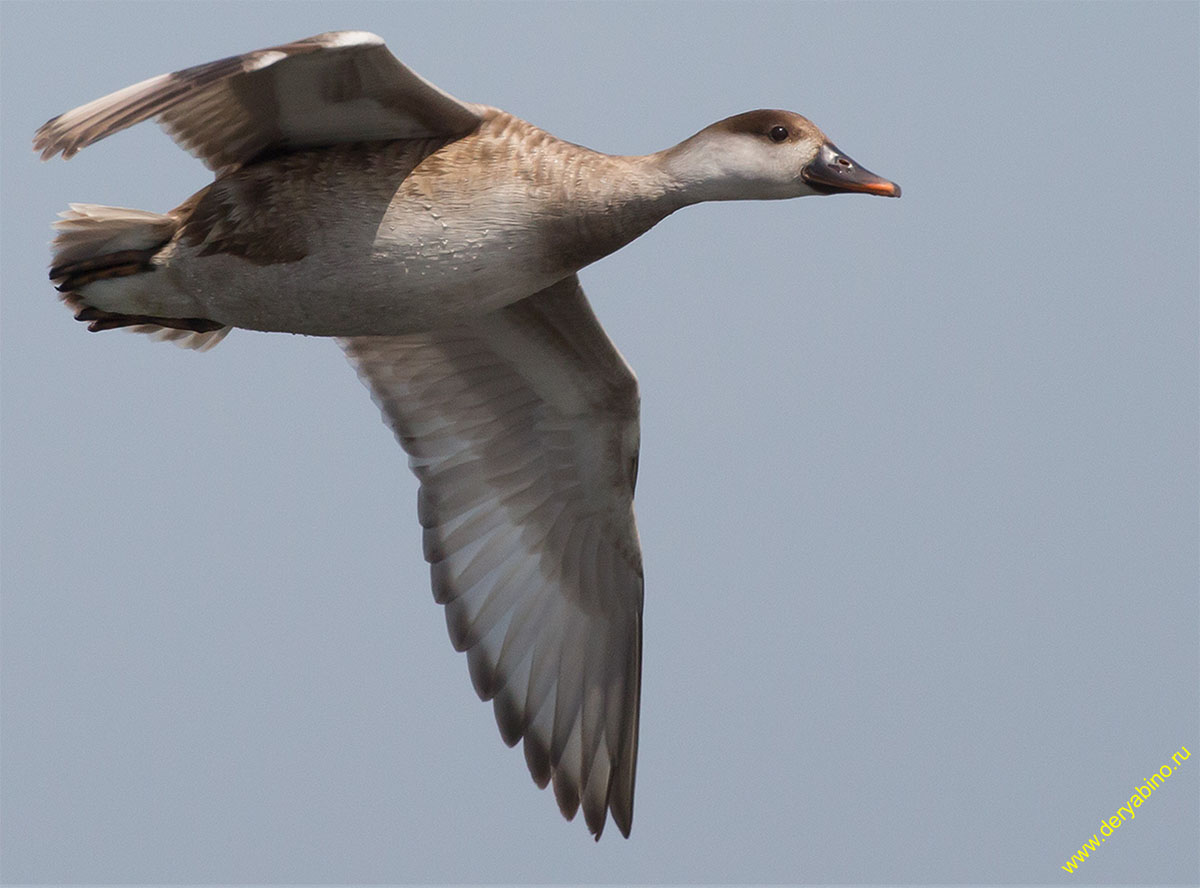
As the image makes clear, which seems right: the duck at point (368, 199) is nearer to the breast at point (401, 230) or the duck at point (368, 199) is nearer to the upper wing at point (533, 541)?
the breast at point (401, 230)

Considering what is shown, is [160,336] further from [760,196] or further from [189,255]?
[760,196]

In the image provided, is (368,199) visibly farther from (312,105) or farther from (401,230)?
(312,105)

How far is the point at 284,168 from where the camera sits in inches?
309

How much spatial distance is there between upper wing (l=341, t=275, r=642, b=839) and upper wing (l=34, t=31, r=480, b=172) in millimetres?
1666

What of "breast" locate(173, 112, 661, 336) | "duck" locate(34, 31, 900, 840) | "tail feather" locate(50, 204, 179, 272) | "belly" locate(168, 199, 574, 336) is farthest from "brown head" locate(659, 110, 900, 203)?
"tail feather" locate(50, 204, 179, 272)

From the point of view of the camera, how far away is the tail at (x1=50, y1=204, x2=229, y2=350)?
25.8 feet

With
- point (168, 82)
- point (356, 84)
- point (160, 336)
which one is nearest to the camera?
point (168, 82)

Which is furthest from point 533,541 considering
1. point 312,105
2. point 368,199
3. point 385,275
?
point 312,105

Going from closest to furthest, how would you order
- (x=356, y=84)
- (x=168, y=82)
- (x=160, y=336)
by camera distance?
(x=168, y=82) < (x=356, y=84) < (x=160, y=336)

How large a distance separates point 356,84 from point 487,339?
194 cm

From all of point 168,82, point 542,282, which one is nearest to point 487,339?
point 542,282

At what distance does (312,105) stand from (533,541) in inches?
110

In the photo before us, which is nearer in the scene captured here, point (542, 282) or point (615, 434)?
point (542, 282)

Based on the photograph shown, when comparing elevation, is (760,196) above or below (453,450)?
above
